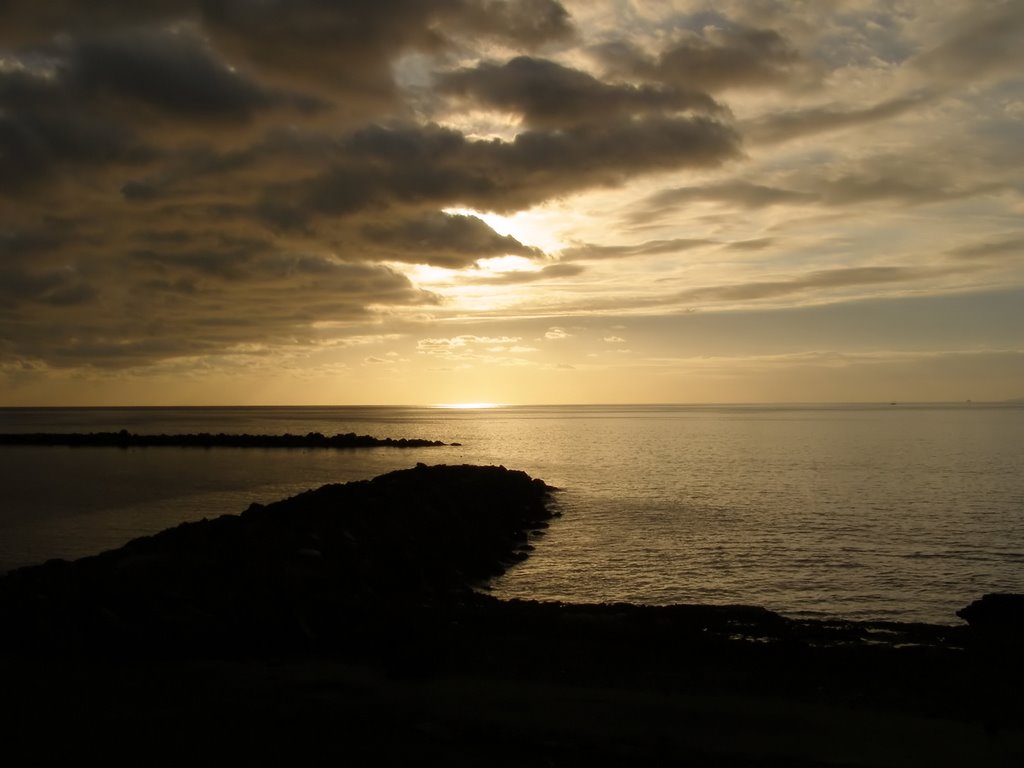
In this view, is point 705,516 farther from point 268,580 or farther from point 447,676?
point 447,676

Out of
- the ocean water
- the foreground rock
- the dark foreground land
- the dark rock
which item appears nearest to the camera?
the dark foreground land

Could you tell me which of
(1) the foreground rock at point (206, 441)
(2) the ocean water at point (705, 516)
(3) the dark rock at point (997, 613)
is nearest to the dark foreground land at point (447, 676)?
(3) the dark rock at point (997, 613)

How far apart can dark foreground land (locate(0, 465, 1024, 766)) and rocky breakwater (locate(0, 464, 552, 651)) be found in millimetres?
63

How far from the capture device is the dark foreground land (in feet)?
28.8

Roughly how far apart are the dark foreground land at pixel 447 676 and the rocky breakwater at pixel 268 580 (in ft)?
0.21

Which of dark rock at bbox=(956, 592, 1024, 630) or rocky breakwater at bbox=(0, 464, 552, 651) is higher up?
rocky breakwater at bbox=(0, 464, 552, 651)

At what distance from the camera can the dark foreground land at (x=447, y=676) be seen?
877 centimetres

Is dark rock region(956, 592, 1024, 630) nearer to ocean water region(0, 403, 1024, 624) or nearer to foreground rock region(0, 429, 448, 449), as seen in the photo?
ocean water region(0, 403, 1024, 624)

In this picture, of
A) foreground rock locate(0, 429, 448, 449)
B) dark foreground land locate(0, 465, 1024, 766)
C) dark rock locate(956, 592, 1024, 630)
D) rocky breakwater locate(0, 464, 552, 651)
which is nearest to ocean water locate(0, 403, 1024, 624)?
dark rock locate(956, 592, 1024, 630)

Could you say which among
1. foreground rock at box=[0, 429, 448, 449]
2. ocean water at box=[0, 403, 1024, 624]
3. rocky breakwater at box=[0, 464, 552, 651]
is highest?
rocky breakwater at box=[0, 464, 552, 651]

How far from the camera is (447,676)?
11.1m

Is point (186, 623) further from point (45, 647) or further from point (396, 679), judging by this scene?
point (396, 679)

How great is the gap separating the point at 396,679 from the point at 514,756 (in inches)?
119

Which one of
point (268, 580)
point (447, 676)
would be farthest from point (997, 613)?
point (268, 580)
